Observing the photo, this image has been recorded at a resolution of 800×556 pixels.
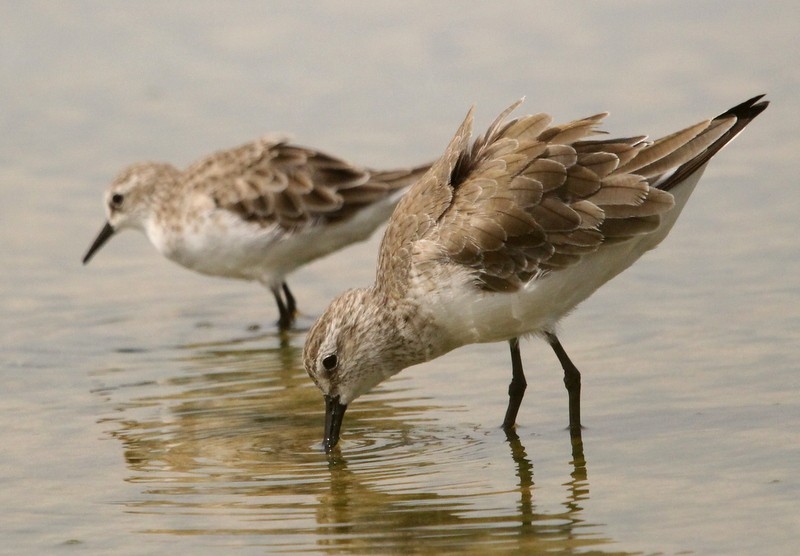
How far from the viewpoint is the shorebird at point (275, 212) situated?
37.7 feet

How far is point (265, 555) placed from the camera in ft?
21.7

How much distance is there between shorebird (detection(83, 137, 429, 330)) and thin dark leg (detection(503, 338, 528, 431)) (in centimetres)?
295

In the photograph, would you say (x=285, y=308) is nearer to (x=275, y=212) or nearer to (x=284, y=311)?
(x=284, y=311)

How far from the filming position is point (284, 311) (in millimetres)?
11312

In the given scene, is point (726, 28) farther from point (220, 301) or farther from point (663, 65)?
point (220, 301)

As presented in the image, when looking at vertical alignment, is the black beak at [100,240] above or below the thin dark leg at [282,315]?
above

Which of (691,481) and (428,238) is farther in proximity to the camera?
(428,238)

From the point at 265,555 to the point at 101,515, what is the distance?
1.11 meters

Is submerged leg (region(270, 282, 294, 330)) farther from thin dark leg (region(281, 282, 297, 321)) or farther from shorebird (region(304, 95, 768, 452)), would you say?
shorebird (region(304, 95, 768, 452))

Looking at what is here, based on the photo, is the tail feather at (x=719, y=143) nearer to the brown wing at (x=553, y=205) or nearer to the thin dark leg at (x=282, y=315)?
the brown wing at (x=553, y=205)

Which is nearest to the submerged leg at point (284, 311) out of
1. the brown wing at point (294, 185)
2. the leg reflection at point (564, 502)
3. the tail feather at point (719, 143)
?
the brown wing at point (294, 185)

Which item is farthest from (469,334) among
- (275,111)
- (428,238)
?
(275,111)

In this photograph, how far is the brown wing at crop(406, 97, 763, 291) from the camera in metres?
7.96

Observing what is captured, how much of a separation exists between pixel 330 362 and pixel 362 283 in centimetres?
320
